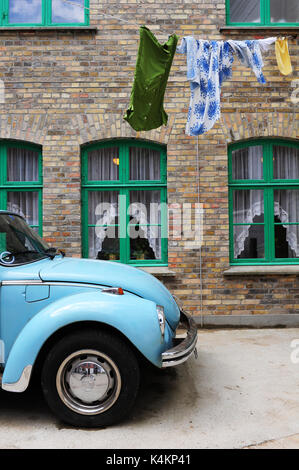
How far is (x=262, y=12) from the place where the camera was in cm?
692

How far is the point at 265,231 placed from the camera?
6.84 m

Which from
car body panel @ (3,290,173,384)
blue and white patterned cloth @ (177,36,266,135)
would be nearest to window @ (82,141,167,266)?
blue and white patterned cloth @ (177,36,266,135)

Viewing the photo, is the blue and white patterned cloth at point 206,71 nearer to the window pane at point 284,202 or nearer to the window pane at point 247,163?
the window pane at point 247,163

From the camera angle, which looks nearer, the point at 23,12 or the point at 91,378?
the point at 91,378

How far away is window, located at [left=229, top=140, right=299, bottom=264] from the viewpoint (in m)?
6.80

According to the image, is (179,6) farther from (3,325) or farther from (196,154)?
(3,325)

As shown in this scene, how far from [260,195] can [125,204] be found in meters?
2.39

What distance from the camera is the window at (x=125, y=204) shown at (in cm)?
673

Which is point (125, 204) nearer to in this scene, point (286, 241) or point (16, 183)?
A: point (16, 183)

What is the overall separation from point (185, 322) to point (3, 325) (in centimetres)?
177

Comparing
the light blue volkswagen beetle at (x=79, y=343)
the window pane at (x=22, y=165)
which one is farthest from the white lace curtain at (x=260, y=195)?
the light blue volkswagen beetle at (x=79, y=343)

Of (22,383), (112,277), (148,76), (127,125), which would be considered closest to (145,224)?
(127,125)

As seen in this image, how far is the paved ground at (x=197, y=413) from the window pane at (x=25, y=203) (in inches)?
138
